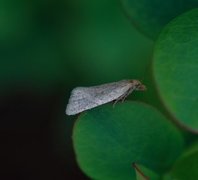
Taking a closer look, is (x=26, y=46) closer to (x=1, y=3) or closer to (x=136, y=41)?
(x=1, y=3)

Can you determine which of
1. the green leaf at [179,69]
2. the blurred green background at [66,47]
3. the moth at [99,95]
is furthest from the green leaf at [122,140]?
the blurred green background at [66,47]

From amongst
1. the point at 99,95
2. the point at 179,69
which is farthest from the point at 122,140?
the point at 179,69

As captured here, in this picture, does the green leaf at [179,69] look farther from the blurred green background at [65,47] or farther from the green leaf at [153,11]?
the blurred green background at [65,47]

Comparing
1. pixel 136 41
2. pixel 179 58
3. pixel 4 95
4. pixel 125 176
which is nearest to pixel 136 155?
pixel 125 176

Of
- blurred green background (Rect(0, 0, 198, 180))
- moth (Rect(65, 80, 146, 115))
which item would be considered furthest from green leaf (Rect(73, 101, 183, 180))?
blurred green background (Rect(0, 0, 198, 180))

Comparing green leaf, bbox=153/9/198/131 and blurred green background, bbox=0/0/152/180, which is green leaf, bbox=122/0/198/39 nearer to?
green leaf, bbox=153/9/198/131
